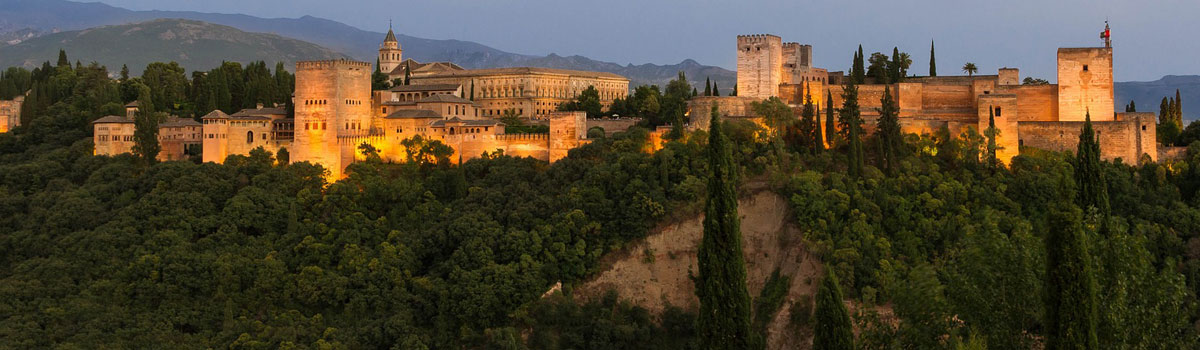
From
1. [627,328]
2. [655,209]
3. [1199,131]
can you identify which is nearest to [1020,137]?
[1199,131]

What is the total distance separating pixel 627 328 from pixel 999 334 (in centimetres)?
1748

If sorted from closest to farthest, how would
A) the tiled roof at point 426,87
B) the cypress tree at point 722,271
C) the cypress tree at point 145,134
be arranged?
the cypress tree at point 722,271
the cypress tree at point 145,134
the tiled roof at point 426,87

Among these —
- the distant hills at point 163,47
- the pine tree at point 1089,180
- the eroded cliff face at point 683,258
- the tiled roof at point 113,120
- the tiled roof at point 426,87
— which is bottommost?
the eroded cliff face at point 683,258

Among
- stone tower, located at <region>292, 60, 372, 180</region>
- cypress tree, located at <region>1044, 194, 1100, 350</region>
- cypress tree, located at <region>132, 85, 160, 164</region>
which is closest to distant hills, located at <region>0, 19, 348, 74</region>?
cypress tree, located at <region>132, 85, 160, 164</region>

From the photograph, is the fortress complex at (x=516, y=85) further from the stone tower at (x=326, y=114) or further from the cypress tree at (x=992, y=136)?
the cypress tree at (x=992, y=136)

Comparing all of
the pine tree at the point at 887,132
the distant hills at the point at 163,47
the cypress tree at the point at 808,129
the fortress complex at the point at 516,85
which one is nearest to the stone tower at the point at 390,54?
the fortress complex at the point at 516,85

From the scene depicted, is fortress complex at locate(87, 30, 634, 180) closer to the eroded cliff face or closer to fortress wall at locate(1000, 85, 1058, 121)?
the eroded cliff face

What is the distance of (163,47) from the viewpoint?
160 meters

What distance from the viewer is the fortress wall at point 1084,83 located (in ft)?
154

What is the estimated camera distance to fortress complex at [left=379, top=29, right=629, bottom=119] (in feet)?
212

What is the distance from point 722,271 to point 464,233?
16432mm

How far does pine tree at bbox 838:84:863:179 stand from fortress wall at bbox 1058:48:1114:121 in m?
8.43

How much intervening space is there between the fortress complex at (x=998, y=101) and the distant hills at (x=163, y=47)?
11309 centimetres

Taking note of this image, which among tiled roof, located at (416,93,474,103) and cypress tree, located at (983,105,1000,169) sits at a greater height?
tiled roof, located at (416,93,474,103)
